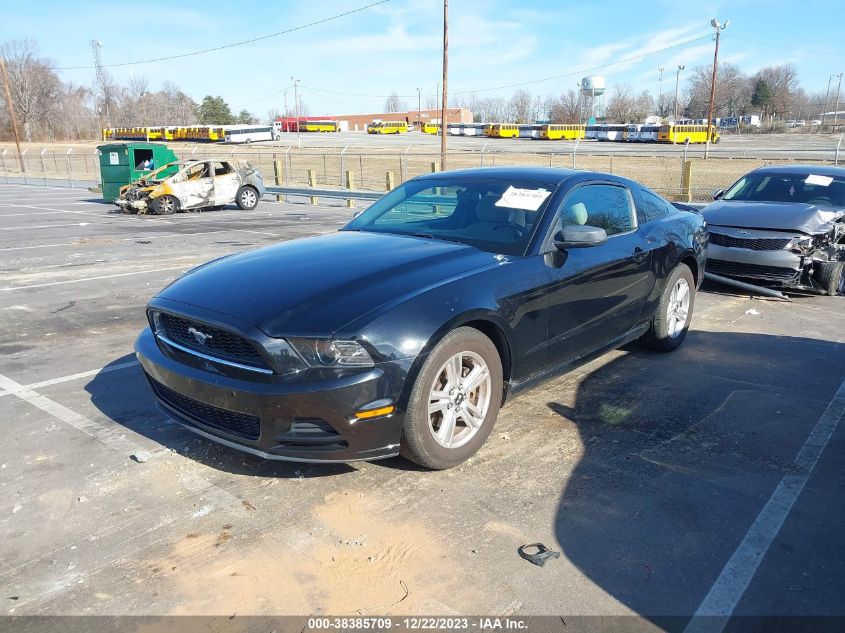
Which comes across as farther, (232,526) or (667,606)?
(232,526)

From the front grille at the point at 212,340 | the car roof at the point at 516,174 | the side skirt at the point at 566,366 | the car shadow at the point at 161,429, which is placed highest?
the car roof at the point at 516,174

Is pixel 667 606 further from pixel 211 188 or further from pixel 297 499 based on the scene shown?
pixel 211 188

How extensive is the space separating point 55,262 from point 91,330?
4933mm

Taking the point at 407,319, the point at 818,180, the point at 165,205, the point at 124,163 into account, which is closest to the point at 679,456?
the point at 407,319

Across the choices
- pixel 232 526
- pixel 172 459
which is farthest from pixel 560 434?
pixel 172 459

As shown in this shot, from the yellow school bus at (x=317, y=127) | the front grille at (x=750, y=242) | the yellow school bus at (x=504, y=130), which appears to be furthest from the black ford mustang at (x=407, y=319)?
the yellow school bus at (x=317, y=127)

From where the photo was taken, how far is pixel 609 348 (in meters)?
4.96

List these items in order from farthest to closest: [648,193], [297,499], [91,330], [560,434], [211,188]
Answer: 1. [211,188]
2. [91,330]
3. [648,193]
4. [560,434]
5. [297,499]

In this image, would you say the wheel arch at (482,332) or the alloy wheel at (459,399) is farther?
the alloy wheel at (459,399)

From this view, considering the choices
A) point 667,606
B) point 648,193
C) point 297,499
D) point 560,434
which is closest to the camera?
point 667,606

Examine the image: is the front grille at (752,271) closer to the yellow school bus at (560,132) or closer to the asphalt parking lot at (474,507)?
the asphalt parking lot at (474,507)

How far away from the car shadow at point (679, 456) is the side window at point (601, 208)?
3.93 feet

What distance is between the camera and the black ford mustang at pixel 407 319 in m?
3.18

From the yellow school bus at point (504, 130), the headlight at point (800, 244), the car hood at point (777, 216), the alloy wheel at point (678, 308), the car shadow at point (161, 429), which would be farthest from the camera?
the yellow school bus at point (504, 130)
